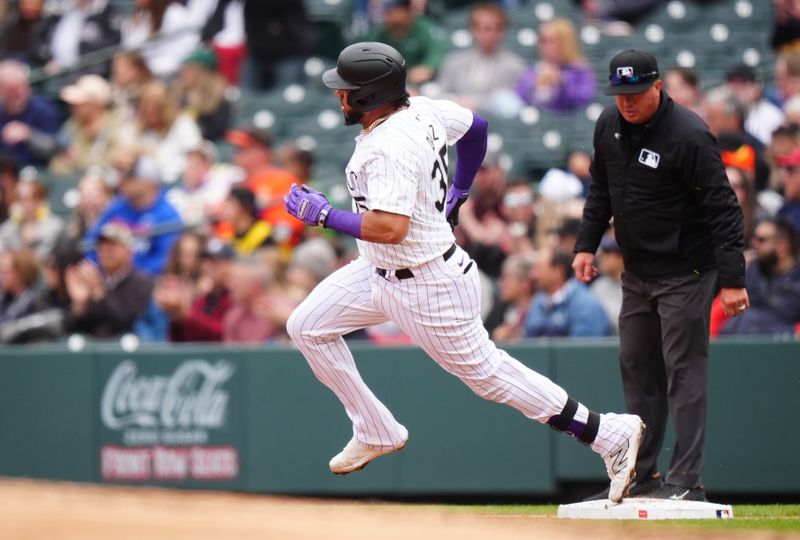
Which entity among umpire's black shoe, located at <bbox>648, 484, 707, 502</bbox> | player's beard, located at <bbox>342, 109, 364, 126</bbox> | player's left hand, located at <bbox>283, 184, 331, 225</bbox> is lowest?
umpire's black shoe, located at <bbox>648, 484, 707, 502</bbox>

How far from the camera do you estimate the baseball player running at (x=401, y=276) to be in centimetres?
577

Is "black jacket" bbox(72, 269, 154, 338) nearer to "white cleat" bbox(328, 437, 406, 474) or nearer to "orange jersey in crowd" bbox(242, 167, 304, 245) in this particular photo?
"orange jersey in crowd" bbox(242, 167, 304, 245)

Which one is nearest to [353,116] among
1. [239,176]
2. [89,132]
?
[239,176]

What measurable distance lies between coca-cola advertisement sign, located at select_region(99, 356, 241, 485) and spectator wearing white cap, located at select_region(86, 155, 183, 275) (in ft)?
4.96

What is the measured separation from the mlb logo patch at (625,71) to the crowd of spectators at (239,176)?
104 inches

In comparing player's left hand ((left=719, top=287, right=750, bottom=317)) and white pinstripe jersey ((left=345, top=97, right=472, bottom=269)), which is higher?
white pinstripe jersey ((left=345, top=97, right=472, bottom=269))

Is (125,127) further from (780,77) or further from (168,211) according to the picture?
(780,77)

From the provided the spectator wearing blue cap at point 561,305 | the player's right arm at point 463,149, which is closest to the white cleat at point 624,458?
the player's right arm at point 463,149

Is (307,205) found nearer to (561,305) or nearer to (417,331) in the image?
(417,331)

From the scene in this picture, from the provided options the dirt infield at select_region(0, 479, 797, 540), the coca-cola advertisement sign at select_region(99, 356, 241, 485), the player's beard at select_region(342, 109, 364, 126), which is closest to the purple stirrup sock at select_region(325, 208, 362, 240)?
the player's beard at select_region(342, 109, 364, 126)

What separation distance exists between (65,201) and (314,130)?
96.0 inches

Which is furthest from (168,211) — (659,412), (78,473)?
(659,412)

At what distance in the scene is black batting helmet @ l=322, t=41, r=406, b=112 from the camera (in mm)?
5863

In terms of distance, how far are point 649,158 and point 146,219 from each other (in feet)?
19.5
